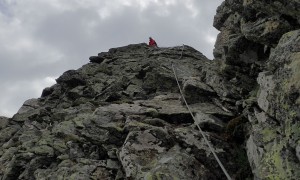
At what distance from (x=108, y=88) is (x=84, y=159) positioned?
1194 centimetres

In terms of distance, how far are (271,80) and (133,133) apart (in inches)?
270

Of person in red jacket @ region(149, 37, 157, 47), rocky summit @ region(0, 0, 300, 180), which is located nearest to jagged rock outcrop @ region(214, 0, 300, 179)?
rocky summit @ region(0, 0, 300, 180)

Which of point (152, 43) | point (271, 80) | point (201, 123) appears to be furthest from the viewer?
point (152, 43)

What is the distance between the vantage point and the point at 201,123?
18.6 m

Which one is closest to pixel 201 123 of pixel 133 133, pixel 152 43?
pixel 133 133

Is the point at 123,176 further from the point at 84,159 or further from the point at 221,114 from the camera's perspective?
the point at 221,114

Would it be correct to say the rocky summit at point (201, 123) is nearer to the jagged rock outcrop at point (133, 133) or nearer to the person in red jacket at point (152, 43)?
the jagged rock outcrop at point (133, 133)

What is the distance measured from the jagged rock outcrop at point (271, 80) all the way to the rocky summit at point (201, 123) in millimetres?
43

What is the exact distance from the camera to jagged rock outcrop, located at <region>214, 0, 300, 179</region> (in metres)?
11.9

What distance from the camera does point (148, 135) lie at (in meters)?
17.4

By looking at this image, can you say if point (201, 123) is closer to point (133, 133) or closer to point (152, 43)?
point (133, 133)

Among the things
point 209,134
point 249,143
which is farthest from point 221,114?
point 249,143

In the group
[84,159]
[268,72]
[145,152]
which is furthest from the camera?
[84,159]

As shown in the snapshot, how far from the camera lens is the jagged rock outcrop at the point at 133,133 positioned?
15750 millimetres
